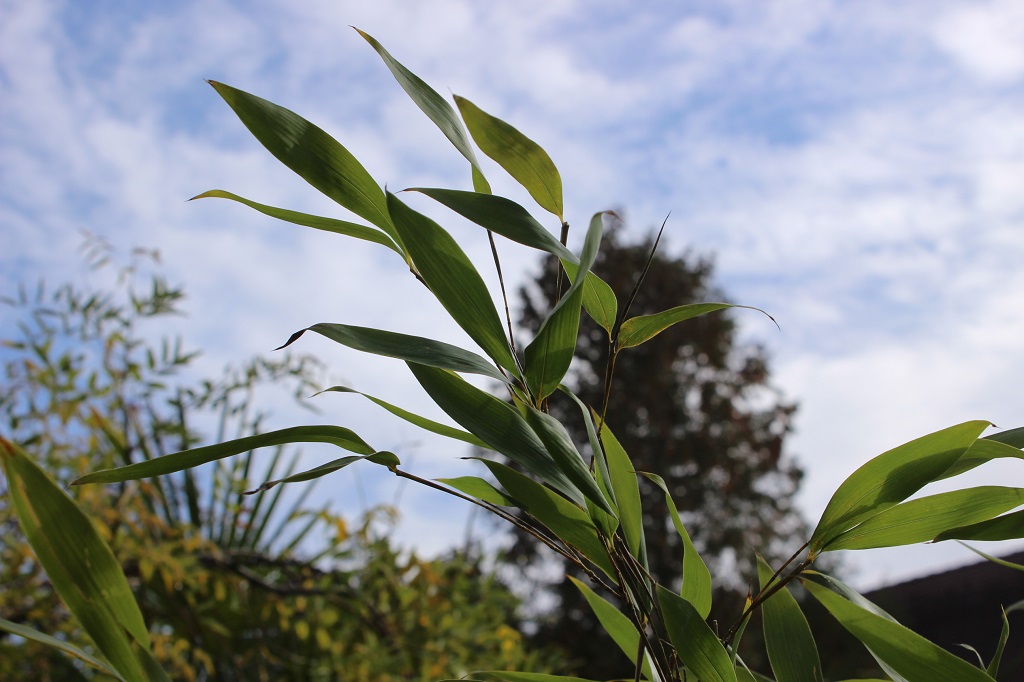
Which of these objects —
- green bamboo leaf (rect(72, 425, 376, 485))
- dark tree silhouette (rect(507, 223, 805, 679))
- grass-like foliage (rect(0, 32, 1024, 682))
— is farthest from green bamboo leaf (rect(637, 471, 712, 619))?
dark tree silhouette (rect(507, 223, 805, 679))

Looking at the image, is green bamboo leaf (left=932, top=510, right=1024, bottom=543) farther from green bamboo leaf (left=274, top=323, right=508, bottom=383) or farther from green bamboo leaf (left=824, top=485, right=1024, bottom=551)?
green bamboo leaf (left=274, top=323, right=508, bottom=383)

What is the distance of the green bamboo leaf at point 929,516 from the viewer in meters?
0.48

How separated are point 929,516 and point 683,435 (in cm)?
929

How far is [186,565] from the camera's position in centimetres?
195

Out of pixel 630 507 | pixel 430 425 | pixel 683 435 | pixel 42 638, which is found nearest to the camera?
pixel 42 638

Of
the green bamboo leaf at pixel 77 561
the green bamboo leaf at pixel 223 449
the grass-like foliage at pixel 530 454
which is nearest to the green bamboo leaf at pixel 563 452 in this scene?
the grass-like foliage at pixel 530 454

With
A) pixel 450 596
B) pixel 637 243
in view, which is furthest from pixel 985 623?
pixel 637 243

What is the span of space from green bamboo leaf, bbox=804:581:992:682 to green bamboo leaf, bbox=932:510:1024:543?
0.06 metres

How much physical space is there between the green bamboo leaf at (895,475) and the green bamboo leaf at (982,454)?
0.01 metres

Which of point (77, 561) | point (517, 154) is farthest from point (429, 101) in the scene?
point (77, 561)

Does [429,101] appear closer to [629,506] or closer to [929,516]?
[629,506]

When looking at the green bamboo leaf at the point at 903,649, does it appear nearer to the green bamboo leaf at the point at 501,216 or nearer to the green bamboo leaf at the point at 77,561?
the green bamboo leaf at the point at 501,216

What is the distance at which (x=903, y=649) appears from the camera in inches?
19.3

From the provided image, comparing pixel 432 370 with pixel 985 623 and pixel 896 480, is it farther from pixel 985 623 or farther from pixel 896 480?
pixel 985 623
